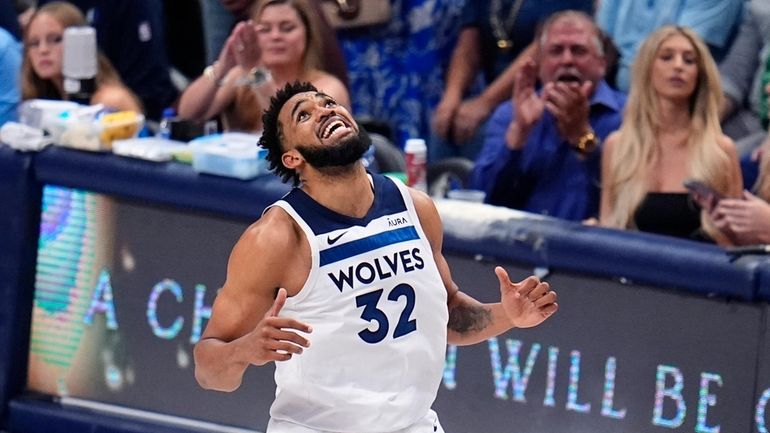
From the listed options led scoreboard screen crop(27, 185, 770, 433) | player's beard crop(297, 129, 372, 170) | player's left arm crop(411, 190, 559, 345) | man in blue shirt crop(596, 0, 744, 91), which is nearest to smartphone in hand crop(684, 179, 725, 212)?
led scoreboard screen crop(27, 185, 770, 433)

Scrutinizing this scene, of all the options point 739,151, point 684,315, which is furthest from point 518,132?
point 684,315

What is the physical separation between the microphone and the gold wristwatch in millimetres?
2257

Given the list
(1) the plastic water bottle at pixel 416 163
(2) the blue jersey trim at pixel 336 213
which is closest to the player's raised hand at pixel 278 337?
(2) the blue jersey trim at pixel 336 213

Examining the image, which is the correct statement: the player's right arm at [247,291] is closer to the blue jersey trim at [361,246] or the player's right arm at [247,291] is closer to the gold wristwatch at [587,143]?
the blue jersey trim at [361,246]

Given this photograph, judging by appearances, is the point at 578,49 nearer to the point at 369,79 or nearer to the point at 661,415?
the point at 369,79

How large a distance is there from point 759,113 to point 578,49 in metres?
0.80

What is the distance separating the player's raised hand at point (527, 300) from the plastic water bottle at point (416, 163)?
164 cm

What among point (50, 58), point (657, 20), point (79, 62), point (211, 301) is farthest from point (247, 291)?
point (50, 58)

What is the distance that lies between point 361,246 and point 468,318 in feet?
1.57

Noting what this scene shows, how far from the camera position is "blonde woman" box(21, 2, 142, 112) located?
7082mm

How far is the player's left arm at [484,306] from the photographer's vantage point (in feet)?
13.7

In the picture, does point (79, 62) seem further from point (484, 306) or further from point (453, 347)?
point (484, 306)

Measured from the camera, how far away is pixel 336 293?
4.10 meters

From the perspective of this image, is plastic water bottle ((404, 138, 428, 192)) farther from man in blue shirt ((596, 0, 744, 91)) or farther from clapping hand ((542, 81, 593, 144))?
man in blue shirt ((596, 0, 744, 91))
